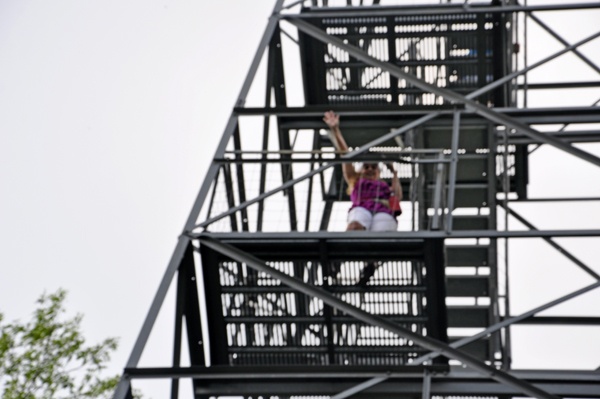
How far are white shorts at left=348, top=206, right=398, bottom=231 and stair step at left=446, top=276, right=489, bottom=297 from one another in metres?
3.19

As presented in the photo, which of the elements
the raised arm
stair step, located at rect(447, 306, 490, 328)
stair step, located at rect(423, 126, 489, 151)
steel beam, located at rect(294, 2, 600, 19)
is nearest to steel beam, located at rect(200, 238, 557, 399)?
the raised arm

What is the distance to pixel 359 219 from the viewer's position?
8.55 meters

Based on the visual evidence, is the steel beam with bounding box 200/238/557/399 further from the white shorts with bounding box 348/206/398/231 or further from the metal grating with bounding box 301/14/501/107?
the metal grating with bounding box 301/14/501/107

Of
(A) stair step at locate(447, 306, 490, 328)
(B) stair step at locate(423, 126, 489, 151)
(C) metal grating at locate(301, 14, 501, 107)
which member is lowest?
(A) stair step at locate(447, 306, 490, 328)

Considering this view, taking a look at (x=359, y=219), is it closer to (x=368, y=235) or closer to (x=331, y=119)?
(x=368, y=235)

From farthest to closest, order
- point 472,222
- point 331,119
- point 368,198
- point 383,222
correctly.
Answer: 1. point 472,222
2. point 331,119
3. point 368,198
4. point 383,222

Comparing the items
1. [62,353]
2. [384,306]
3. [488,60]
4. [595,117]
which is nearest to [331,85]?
[488,60]

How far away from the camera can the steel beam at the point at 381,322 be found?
7.31m

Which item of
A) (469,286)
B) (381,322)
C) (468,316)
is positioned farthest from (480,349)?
(381,322)

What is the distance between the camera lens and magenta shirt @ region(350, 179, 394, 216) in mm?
8742

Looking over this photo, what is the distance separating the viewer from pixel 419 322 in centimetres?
837

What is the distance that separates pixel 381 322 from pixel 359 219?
1.34m

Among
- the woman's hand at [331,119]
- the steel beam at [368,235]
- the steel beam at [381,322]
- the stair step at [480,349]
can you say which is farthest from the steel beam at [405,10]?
the stair step at [480,349]

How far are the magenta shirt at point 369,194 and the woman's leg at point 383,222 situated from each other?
0.11 m
